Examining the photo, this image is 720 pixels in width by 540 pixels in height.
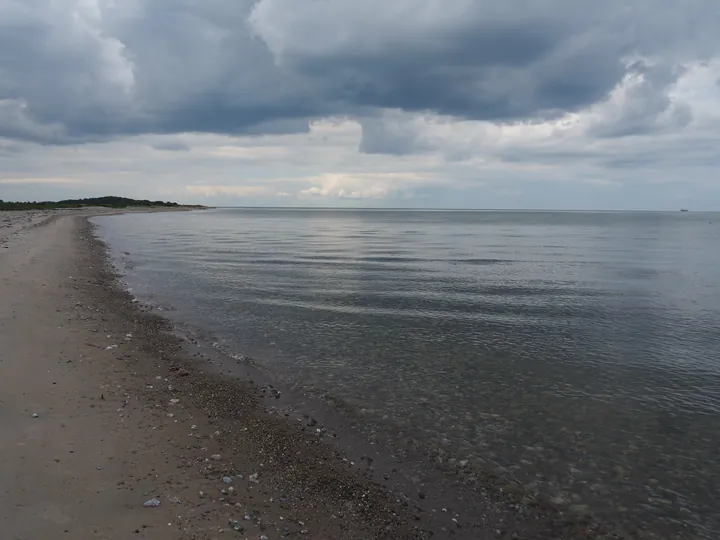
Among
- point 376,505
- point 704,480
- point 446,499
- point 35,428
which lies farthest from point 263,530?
point 704,480

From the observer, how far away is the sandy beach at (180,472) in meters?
6.79

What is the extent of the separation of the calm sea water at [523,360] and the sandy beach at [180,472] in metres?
1.70

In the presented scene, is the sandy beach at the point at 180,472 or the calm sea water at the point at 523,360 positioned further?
the calm sea water at the point at 523,360

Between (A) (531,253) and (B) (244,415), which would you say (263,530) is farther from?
(A) (531,253)

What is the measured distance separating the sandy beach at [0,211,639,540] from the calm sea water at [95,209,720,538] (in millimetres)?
1700

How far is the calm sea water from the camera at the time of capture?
9375 mm

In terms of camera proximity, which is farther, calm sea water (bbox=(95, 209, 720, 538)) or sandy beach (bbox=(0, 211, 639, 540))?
calm sea water (bbox=(95, 209, 720, 538))

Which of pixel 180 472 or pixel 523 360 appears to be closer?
pixel 180 472

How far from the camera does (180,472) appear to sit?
8.00 metres

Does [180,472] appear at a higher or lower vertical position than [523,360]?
higher

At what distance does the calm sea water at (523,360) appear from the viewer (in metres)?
9.38

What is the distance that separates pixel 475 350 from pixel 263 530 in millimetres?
11264

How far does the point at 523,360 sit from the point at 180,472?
11.4 metres

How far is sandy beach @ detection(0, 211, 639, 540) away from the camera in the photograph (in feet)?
22.3
